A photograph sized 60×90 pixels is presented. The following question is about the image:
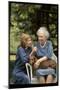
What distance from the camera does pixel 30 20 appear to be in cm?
219

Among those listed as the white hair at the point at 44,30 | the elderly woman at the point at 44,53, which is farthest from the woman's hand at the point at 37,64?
the white hair at the point at 44,30

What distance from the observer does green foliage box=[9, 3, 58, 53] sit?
2.15 meters

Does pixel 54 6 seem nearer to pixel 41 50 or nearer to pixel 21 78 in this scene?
pixel 41 50

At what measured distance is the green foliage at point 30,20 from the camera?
2.15m

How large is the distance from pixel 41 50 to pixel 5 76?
17.3 inches

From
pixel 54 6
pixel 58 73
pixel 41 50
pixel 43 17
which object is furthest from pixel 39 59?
pixel 54 6

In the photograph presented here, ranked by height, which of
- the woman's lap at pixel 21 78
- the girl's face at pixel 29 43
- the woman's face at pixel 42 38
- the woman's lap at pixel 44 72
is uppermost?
the woman's face at pixel 42 38

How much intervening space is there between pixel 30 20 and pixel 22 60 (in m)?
0.40

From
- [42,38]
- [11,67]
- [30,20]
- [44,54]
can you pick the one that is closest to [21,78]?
[11,67]

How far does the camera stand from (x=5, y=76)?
6.97 ft

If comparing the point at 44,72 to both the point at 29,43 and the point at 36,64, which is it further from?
the point at 29,43

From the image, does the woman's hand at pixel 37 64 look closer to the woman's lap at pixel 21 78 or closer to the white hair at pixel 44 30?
the woman's lap at pixel 21 78

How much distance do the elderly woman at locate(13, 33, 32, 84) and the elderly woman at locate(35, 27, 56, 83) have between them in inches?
4.2

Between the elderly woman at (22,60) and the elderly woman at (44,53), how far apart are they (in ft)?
0.35
